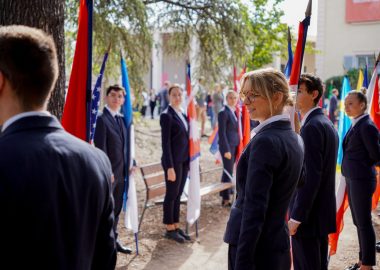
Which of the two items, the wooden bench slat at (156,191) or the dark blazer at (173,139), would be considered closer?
the dark blazer at (173,139)

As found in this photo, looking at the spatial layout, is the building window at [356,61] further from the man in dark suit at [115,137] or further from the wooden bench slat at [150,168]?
the man in dark suit at [115,137]

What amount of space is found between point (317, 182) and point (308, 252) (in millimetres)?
531

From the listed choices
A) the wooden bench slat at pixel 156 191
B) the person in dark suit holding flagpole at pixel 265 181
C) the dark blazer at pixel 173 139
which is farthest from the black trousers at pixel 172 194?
the person in dark suit holding flagpole at pixel 265 181

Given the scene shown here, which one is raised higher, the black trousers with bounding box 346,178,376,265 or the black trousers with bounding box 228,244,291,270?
the black trousers with bounding box 228,244,291,270

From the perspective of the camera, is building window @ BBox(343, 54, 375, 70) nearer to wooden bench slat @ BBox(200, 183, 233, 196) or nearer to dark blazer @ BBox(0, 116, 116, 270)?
wooden bench slat @ BBox(200, 183, 233, 196)

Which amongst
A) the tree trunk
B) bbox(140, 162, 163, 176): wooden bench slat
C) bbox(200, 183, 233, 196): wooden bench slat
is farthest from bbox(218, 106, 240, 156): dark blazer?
the tree trunk

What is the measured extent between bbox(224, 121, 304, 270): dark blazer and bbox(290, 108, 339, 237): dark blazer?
0.82 metres

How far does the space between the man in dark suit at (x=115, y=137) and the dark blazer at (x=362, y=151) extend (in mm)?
2449

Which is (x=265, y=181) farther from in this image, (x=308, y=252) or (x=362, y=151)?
(x=362, y=151)

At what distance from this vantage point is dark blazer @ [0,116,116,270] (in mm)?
1503

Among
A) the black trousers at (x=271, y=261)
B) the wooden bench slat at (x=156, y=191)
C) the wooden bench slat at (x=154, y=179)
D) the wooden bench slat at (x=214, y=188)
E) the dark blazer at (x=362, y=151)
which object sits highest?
the dark blazer at (x=362, y=151)

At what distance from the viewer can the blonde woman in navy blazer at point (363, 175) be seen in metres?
4.70

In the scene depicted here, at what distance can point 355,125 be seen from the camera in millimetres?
4879

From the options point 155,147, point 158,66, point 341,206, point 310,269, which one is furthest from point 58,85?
point 158,66
